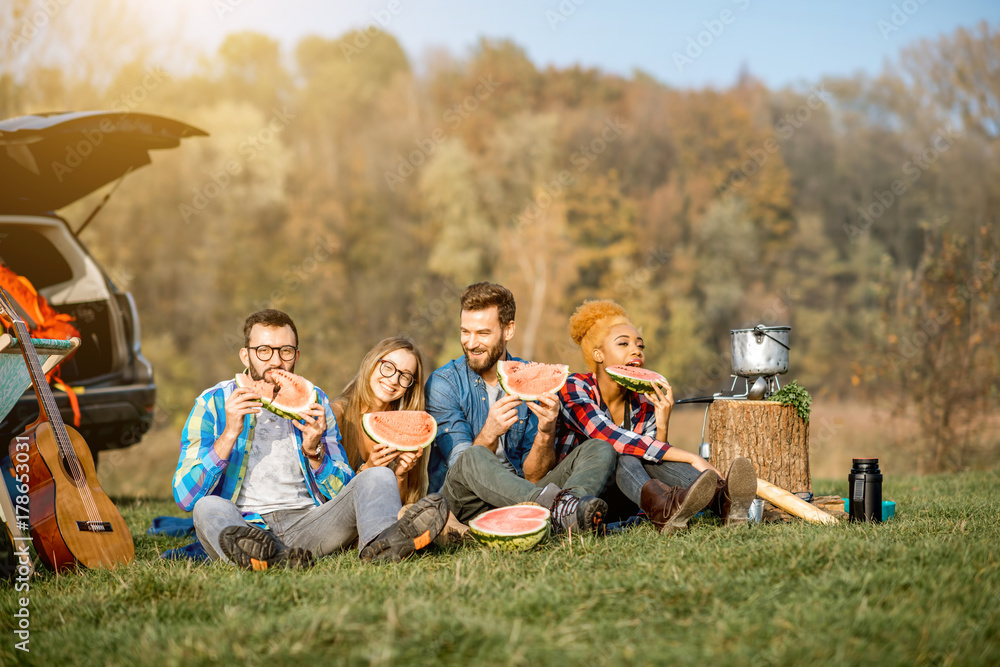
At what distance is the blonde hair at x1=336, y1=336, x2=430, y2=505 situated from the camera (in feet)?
15.3

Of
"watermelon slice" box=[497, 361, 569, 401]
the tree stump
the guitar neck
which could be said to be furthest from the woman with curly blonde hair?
the guitar neck

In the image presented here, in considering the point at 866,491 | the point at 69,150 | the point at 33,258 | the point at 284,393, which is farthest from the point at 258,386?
the point at 33,258

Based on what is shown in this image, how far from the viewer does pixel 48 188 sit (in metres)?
6.36

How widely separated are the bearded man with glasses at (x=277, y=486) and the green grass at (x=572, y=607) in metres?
0.16

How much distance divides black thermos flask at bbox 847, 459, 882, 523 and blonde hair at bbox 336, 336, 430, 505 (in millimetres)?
2535

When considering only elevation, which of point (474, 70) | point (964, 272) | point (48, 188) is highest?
point (474, 70)

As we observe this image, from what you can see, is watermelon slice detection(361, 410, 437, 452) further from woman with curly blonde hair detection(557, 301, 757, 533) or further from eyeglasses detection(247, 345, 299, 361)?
woman with curly blonde hair detection(557, 301, 757, 533)

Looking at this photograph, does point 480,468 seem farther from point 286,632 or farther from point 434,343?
point 434,343

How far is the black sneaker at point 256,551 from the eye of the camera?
11.7ft

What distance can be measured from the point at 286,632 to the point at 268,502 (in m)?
1.65

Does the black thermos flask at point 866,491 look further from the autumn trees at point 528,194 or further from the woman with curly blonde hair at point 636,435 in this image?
the autumn trees at point 528,194

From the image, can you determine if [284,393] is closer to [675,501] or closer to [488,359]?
[488,359]

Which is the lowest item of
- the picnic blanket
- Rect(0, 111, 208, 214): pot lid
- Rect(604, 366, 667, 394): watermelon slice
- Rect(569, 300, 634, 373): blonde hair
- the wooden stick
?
→ the picnic blanket

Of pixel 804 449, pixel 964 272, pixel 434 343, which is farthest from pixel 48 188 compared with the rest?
pixel 964 272
